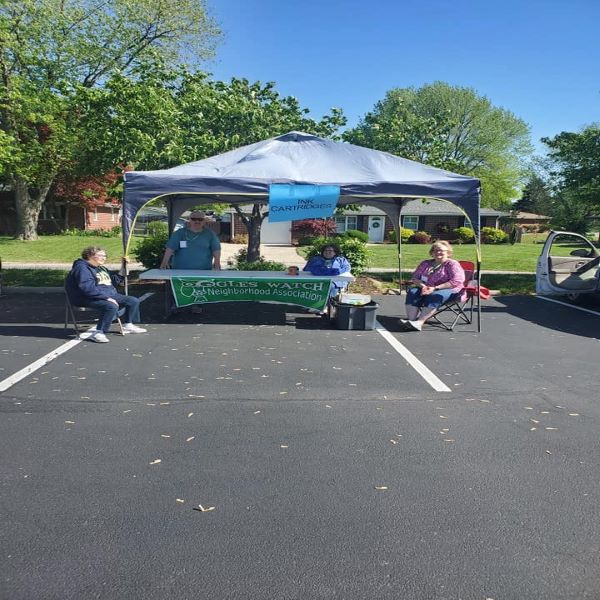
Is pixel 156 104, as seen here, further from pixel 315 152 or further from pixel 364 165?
pixel 364 165

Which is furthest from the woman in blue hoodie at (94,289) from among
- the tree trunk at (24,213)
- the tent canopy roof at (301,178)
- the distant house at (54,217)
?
the distant house at (54,217)

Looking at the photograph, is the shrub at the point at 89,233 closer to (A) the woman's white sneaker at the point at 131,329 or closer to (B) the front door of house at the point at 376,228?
(B) the front door of house at the point at 376,228

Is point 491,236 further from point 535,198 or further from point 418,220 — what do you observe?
point 535,198

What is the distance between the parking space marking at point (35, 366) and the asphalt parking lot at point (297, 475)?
83 mm

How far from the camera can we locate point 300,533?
280 centimetres

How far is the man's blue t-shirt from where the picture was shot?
9.22 m

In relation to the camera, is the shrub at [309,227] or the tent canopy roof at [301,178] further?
the shrub at [309,227]

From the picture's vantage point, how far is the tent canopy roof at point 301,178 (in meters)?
7.97

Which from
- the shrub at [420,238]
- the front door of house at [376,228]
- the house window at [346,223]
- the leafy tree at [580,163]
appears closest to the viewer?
the leafy tree at [580,163]

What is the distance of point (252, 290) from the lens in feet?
27.4

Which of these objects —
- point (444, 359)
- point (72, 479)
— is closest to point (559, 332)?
point (444, 359)

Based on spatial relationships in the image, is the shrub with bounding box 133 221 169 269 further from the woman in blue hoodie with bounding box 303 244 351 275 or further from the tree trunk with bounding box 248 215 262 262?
the woman in blue hoodie with bounding box 303 244 351 275

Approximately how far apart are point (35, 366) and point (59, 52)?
23183 mm

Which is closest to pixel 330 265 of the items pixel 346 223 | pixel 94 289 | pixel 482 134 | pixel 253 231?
pixel 94 289
